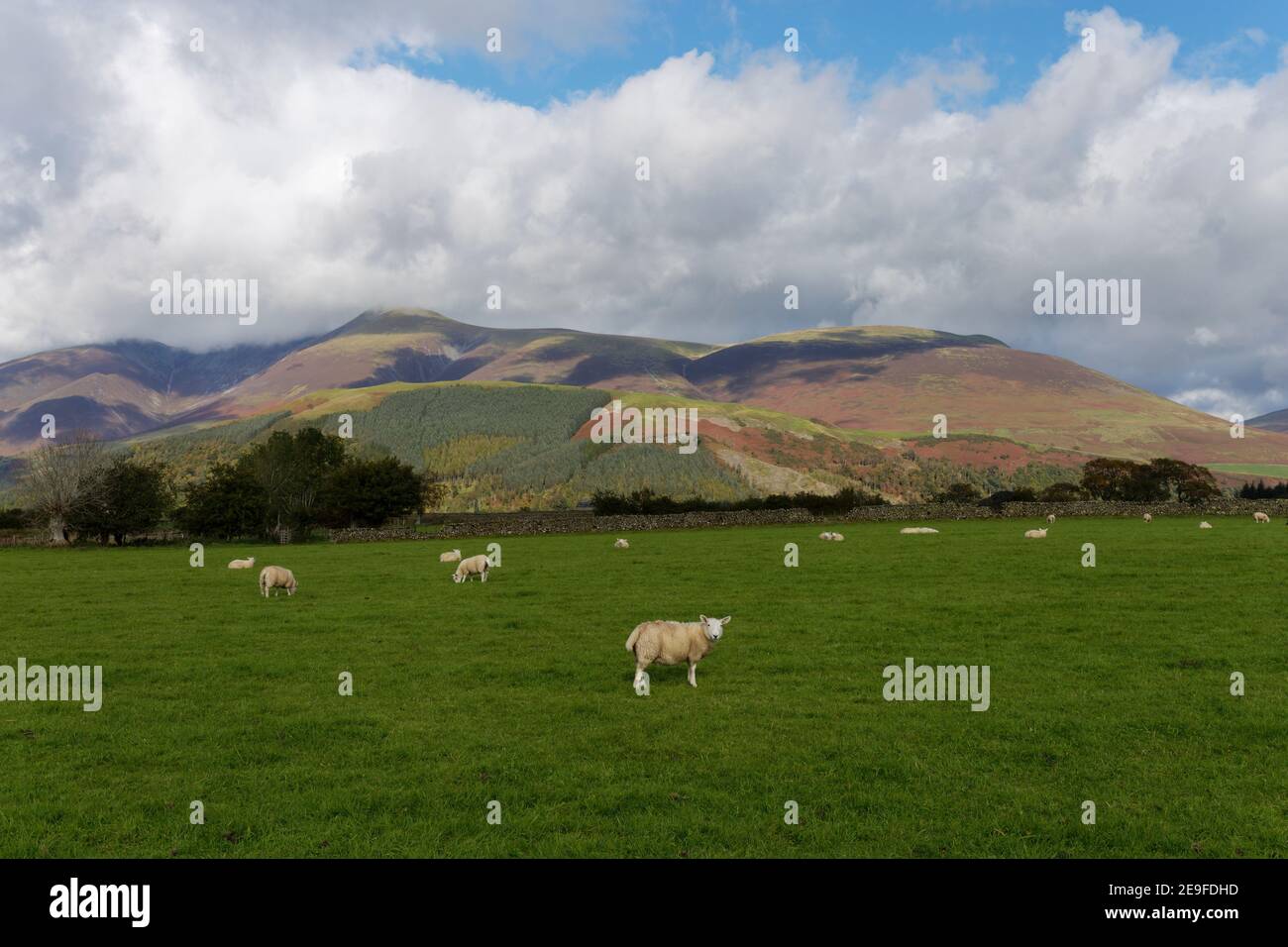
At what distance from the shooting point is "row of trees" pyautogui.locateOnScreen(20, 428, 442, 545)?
74312 millimetres

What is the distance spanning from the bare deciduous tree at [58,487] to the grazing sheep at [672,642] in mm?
80326

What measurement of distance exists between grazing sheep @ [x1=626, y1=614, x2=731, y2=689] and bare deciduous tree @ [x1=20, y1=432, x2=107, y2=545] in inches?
3162

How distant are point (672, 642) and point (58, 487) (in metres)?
82.2

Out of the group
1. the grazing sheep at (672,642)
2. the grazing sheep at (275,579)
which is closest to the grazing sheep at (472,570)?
the grazing sheep at (275,579)

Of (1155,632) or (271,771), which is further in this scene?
(1155,632)

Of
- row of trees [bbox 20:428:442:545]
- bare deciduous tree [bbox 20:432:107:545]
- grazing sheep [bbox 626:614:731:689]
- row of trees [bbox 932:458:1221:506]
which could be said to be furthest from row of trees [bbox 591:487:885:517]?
grazing sheep [bbox 626:614:731:689]

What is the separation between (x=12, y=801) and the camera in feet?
33.2

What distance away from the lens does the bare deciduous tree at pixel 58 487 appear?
73.5m

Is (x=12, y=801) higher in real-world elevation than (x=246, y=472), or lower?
lower

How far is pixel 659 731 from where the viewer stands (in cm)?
1257
